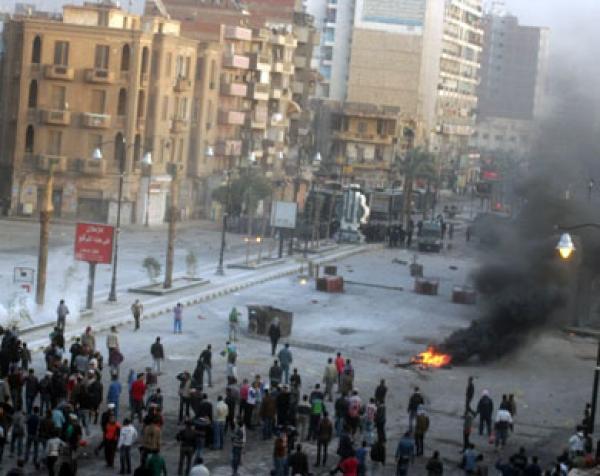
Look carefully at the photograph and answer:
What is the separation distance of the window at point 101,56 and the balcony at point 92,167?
5055mm

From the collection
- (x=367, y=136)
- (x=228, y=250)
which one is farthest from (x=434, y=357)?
(x=367, y=136)

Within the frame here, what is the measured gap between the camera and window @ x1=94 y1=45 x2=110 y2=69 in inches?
3118

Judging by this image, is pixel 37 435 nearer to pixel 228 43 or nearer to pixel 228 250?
pixel 228 250

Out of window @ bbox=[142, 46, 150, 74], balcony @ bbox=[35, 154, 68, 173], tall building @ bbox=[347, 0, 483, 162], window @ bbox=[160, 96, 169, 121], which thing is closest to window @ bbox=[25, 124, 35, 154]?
balcony @ bbox=[35, 154, 68, 173]

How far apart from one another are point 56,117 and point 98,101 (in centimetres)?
248

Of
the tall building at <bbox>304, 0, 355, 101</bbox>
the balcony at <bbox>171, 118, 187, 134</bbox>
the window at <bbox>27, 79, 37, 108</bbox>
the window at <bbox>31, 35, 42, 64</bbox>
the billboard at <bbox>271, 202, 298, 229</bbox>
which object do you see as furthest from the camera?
the tall building at <bbox>304, 0, 355, 101</bbox>

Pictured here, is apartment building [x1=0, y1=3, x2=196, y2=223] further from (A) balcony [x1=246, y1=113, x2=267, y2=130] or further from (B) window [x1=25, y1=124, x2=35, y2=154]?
(A) balcony [x1=246, y1=113, x2=267, y2=130]

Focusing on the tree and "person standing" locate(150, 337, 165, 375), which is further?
the tree

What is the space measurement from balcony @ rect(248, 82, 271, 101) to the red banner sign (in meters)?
56.5

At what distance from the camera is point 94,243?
4325 centimetres

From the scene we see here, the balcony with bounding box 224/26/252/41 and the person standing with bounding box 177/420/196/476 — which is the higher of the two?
the balcony with bounding box 224/26/252/41

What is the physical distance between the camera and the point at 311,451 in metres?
29.2

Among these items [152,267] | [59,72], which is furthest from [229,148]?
[152,267]

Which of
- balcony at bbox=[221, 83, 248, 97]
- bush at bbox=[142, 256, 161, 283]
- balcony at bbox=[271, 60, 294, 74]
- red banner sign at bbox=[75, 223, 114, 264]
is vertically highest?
balcony at bbox=[271, 60, 294, 74]
